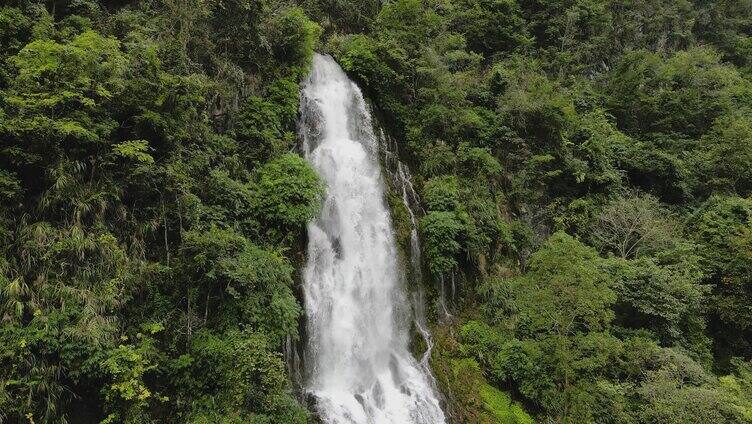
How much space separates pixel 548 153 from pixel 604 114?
700cm

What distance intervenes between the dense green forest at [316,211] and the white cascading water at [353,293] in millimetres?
980

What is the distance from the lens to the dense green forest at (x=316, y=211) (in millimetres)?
7512

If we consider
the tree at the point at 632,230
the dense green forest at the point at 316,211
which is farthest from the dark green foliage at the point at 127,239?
the tree at the point at 632,230

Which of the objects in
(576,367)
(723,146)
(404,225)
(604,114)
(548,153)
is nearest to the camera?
(576,367)

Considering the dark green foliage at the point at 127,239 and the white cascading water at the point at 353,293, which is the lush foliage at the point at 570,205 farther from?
the dark green foliage at the point at 127,239

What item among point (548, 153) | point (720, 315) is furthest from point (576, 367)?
point (548, 153)

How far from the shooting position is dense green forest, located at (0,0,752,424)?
7.51 m

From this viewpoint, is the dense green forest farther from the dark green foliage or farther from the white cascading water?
the white cascading water

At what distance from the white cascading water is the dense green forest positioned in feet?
3.22

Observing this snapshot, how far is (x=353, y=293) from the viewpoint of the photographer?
1234cm

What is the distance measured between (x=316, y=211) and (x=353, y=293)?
2711 mm

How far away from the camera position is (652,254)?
16.0m

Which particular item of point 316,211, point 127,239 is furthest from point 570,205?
point 127,239

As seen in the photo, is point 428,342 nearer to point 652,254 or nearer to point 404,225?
point 404,225
